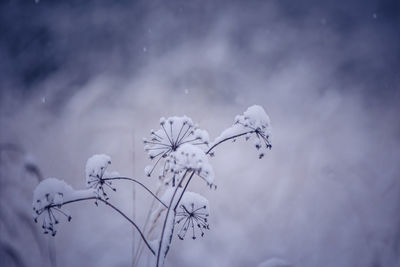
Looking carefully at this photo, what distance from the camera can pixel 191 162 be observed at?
975 millimetres

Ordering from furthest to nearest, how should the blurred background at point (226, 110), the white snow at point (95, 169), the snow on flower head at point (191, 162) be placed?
the blurred background at point (226, 110) → the white snow at point (95, 169) → the snow on flower head at point (191, 162)

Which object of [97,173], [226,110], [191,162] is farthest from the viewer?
[226,110]

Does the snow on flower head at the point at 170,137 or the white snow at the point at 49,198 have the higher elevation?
the snow on flower head at the point at 170,137

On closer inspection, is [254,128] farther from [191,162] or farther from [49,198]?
[49,198]

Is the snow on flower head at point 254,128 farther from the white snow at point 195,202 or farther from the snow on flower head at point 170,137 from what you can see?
the white snow at point 195,202

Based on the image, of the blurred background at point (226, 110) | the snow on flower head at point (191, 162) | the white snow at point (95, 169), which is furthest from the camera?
the blurred background at point (226, 110)

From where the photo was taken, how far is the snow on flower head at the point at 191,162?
971 mm

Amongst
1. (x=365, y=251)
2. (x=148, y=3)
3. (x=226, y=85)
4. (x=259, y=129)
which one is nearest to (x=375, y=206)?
(x=365, y=251)

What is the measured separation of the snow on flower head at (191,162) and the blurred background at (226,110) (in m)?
1.18

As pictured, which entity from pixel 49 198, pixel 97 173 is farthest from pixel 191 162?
pixel 49 198

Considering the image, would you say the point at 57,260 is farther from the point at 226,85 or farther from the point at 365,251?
the point at 365,251

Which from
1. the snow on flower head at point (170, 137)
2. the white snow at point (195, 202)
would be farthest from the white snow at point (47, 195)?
the white snow at point (195, 202)

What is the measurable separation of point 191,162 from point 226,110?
1.28 m

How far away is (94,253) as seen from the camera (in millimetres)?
2025
